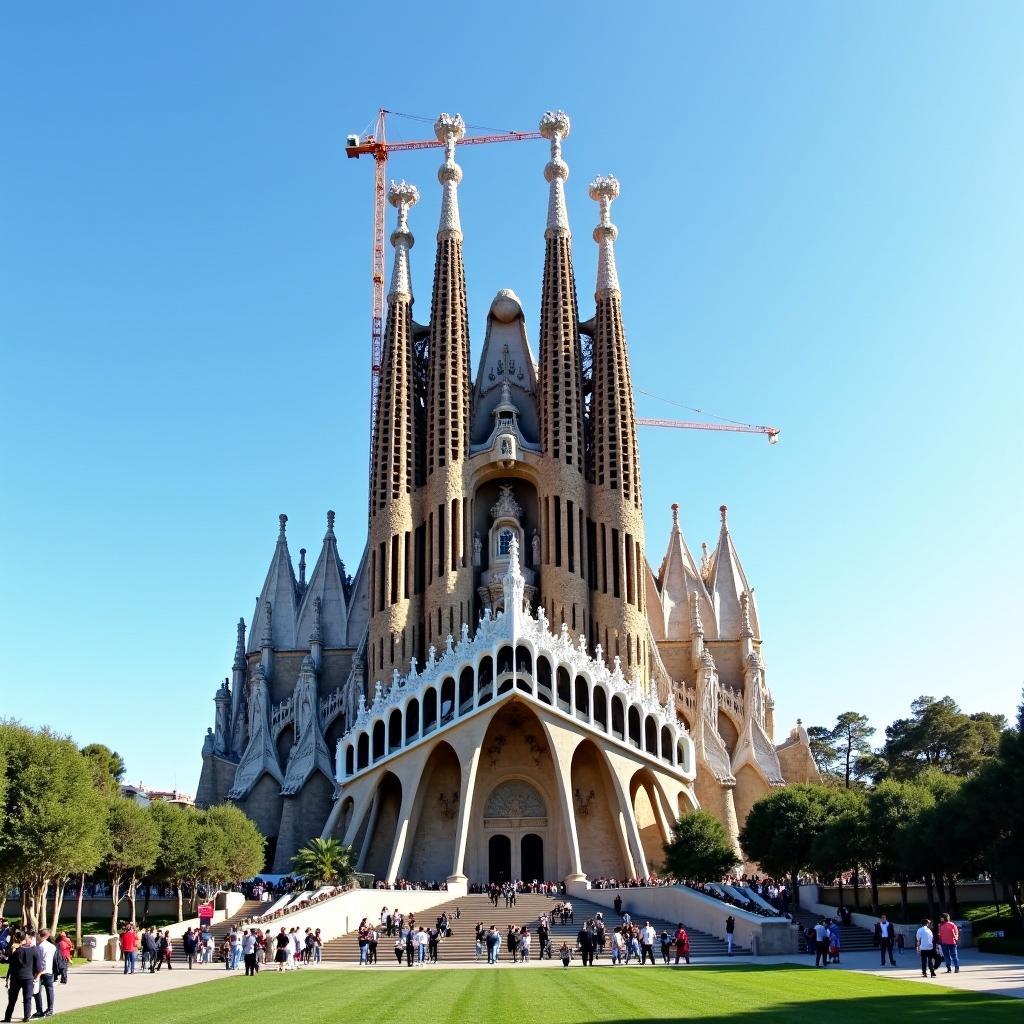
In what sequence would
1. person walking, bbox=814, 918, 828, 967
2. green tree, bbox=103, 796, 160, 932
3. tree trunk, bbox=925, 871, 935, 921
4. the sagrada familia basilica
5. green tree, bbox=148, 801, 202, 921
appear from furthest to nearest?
the sagrada familia basilica, green tree, bbox=148, 801, 202, 921, green tree, bbox=103, 796, 160, 932, tree trunk, bbox=925, 871, 935, 921, person walking, bbox=814, 918, 828, 967

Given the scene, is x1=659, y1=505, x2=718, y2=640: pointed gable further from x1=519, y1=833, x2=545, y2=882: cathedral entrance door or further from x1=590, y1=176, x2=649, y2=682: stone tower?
x1=519, y1=833, x2=545, y2=882: cathedral entrance door

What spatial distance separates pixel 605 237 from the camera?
2375 inches

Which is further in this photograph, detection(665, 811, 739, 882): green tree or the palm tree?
Result: detection(665, 811, 739, 882): green tree

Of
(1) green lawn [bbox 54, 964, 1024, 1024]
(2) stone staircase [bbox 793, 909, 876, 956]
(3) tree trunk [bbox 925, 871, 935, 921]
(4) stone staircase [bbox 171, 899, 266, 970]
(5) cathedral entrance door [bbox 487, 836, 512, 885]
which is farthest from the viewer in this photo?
(5) cathedral entrance door [bbox 487, 836, 512, 885]

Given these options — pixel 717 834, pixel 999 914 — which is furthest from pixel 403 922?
pixel 999 914

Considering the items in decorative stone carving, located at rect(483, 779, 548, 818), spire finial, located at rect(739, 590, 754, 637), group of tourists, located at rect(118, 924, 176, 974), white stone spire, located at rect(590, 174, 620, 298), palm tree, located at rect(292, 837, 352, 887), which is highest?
white stone spire, located at rect(590, 174, 620, 298)

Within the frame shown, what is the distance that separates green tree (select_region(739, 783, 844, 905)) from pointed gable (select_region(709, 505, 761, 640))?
17.3 metres

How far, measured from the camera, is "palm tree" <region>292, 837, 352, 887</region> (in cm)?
4022

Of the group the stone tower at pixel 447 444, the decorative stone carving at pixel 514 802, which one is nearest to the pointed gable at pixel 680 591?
the stone tower at pixel 447 444

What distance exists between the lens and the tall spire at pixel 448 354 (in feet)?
183

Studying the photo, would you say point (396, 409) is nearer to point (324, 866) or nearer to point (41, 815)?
point (324, 866)

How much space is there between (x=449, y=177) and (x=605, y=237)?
28.6ft

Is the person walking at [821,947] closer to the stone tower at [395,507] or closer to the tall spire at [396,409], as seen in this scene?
the stone tower at [395,507]

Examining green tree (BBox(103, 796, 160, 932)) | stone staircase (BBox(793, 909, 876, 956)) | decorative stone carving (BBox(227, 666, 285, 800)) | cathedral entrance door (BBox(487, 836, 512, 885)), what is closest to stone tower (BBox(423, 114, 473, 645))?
cathedral entrance door (BBox(487, 836, 512, 885))
